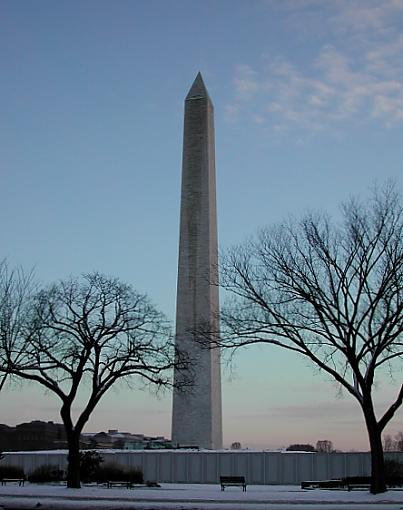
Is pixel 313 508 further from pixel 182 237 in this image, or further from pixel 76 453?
pixel 182 237

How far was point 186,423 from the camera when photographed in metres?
43.6

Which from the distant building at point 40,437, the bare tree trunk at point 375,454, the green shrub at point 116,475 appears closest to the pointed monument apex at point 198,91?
the green shrub at point 116,475

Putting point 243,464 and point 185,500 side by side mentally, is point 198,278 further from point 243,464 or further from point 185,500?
point 185,500

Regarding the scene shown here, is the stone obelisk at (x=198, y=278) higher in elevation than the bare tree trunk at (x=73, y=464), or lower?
higher

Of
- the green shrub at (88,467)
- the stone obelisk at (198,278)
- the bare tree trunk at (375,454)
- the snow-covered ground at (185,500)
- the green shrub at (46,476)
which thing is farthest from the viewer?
the stone obelisk at (198,278)

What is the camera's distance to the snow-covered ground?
2258cm

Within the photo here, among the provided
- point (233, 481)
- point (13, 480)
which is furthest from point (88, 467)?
point (233, 481)

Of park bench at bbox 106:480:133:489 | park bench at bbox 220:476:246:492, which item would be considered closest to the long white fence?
park bench at bbox 106:480:133:489

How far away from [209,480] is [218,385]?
6.95m

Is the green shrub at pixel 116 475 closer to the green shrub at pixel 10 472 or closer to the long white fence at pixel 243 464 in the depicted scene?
the long white fence at pixel 243 464

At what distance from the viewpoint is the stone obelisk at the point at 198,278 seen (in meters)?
43.5

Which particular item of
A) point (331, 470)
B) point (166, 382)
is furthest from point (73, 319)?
point (331, 470)

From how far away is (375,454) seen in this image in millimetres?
28234

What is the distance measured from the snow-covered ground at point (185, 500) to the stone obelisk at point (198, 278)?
13740mm
